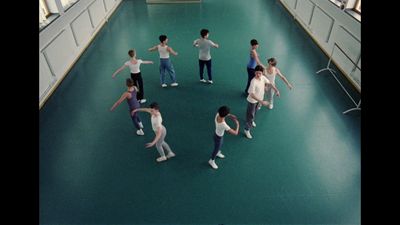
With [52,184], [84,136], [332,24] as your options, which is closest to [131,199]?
[52,184]

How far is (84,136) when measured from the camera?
535cm

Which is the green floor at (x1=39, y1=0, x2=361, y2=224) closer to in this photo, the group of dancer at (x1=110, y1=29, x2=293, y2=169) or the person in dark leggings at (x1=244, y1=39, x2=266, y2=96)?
the group of dancer at (x1=110, y1=29, x2=293, y2=169)

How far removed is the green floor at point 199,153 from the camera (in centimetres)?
402

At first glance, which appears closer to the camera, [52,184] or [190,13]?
[52,184]

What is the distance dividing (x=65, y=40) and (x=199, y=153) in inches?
208

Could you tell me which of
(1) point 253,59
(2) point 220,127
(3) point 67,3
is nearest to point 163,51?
(1) point 253,59

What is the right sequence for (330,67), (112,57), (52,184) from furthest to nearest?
1. (112,57)
2. (330,67)
3. (52,184)

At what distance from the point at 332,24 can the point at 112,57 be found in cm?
669

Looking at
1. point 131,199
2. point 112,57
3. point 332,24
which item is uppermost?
point 332,24

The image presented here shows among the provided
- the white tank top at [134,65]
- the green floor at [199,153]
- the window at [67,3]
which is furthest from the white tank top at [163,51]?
the window at [67,3]

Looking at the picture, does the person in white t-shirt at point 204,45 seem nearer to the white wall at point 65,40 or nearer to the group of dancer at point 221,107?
the group of dancer at point 221,107

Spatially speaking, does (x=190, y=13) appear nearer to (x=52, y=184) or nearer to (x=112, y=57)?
(x=112, y=57)

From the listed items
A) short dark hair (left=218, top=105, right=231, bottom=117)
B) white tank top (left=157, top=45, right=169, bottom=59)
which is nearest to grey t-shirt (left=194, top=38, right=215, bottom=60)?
white tank top (left=157, top=45, right=169, bottom=59)

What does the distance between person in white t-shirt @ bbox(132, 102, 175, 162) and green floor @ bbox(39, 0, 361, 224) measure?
155mm
